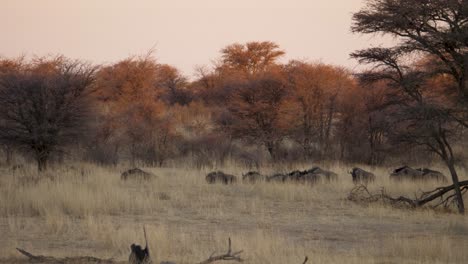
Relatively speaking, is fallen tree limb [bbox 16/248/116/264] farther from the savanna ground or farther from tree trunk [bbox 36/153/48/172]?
tree trunk [bbox 36/153/48/172]

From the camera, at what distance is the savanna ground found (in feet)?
28.7

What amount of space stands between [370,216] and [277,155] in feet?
47.8

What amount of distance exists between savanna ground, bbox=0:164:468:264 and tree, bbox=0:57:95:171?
1.85 metres

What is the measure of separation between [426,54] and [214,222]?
6.15 meters

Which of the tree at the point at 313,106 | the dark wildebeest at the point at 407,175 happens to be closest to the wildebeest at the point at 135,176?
the dark wildebeest at the point at 407,175

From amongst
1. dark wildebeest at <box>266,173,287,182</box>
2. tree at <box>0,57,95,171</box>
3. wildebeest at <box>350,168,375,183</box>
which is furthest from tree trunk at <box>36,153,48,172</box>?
wildebeest at <box>350,168,375,183</box>

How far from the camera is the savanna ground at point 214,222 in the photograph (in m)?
8.75

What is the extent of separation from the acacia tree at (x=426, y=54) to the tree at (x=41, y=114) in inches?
421

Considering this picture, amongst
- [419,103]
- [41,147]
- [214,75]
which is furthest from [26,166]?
[214,75]

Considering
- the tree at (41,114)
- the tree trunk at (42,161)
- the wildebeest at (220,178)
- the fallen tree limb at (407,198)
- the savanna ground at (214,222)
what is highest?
the tree at (41,114)

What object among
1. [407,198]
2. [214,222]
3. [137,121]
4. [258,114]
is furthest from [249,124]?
[214,222]

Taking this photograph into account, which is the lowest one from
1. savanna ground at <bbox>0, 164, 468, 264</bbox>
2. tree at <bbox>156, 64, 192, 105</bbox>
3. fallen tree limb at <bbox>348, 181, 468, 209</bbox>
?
savanna ground at <bbox>0, 164, 468, 264</bbox>

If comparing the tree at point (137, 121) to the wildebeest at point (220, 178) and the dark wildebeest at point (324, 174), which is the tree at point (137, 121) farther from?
the dark wildebeest at point (324, 174)

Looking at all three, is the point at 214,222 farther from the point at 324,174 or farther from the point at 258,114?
the point at 258,114
